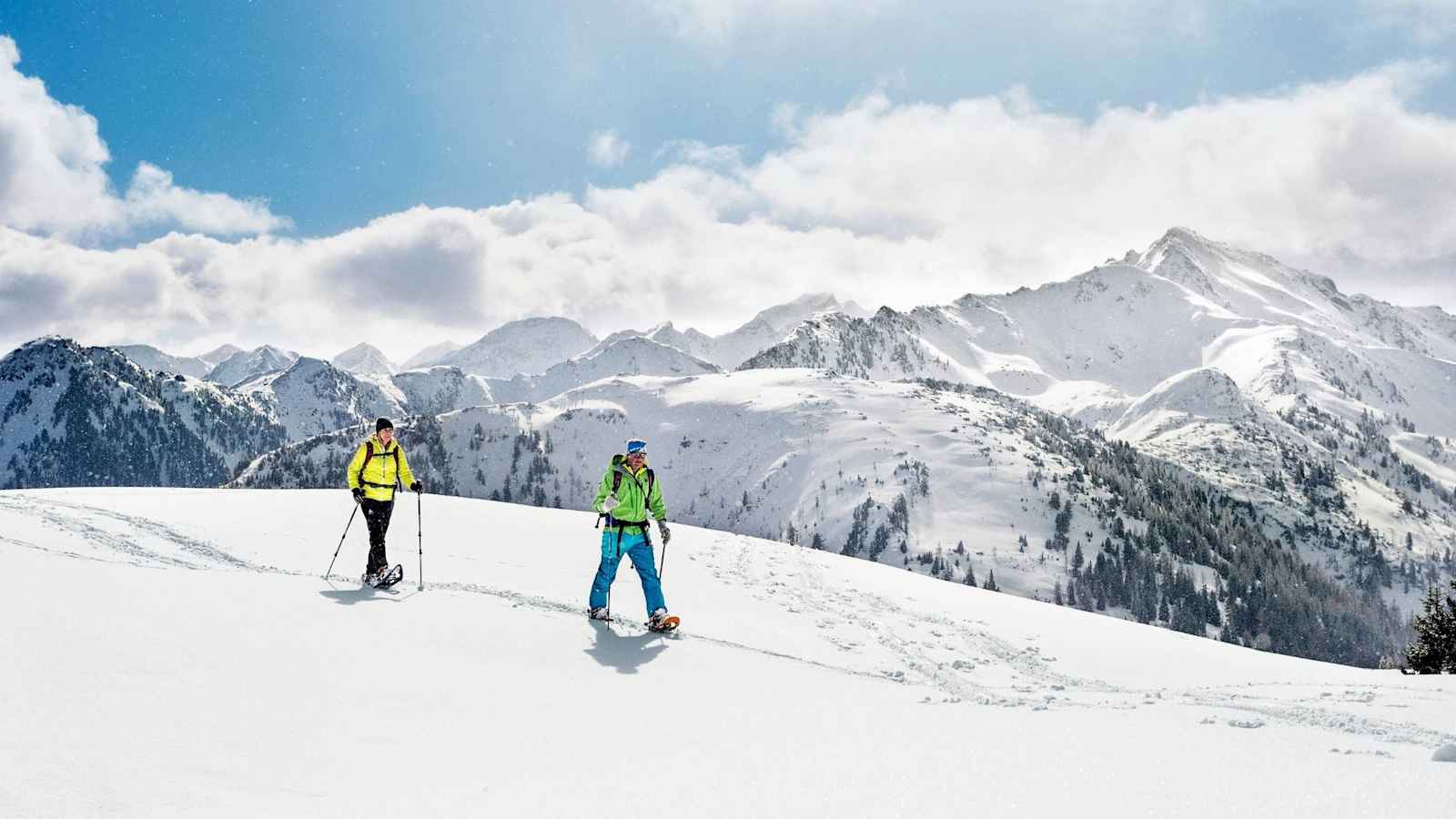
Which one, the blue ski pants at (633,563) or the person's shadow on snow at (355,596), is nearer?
the person's shadow on snow at (355,596)

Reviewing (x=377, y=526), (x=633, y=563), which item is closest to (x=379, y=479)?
(x=377, y=526)

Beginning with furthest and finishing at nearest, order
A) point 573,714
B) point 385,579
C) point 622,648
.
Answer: point 385,579
point 622,648
point 573,714

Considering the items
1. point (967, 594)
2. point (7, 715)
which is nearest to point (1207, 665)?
point (967, 594)

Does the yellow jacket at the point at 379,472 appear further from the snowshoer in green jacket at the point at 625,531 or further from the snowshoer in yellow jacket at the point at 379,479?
the snowshoer in green jacket at the point at 625,531

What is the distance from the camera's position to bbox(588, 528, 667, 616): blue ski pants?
13102 mm

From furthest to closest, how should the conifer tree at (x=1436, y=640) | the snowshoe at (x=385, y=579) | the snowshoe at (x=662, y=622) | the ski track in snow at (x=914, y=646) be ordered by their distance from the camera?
1. the conifer tree at (x=1436, y=640)
2. the snowshoe at (x=385, y=579)
3. the snowshoe at (x=662, y=622)
4. the ski track in snow at (x=914, y=646)

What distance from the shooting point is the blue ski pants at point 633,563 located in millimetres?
13102

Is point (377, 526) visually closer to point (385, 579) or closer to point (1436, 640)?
point (385, 579)

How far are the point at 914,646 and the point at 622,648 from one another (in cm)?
651

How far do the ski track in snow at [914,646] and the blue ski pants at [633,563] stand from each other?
0.52 m

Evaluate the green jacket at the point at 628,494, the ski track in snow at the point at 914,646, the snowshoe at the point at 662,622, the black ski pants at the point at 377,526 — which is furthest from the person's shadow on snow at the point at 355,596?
the snowshoe at the point at 662,622

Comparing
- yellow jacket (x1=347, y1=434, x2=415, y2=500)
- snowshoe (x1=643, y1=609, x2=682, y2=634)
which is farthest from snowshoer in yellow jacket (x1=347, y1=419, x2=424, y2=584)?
snowshoe (x1=643, y1=609, x2=682, y2=634)

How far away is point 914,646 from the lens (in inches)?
592

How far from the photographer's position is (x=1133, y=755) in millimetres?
6156
